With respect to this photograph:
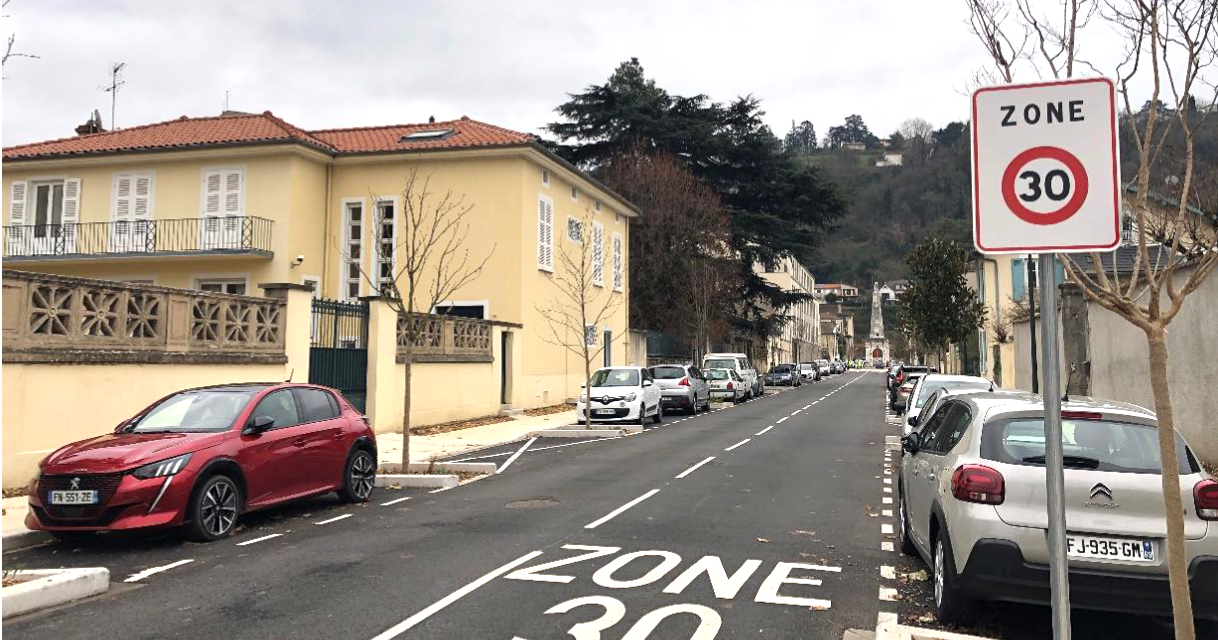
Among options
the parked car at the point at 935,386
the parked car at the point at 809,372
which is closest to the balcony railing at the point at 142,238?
the parked car at the point at 935,386

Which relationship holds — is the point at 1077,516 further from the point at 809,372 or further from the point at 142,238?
the point at 809,372

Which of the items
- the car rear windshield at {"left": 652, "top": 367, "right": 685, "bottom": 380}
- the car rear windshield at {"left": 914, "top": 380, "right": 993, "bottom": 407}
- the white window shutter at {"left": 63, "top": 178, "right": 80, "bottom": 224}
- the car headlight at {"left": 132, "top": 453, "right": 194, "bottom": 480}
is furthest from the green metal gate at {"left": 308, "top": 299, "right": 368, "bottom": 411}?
the white window shutter at {"left": 63, "top": 178, "right": 80, "bottom": 224}

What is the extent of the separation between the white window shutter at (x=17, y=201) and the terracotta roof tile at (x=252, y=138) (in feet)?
3.04

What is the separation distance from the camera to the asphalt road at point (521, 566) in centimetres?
570

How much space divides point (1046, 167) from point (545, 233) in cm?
2608

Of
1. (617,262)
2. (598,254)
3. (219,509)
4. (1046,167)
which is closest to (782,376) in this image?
(617,262)

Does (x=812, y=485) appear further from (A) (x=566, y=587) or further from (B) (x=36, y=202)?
(B) (x=36, y=202)

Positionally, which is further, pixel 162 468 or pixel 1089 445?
pixel 162 468

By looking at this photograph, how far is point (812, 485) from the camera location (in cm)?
1233

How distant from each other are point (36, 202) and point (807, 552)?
29389 millimetres

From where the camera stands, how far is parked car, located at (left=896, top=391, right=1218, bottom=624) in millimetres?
5035

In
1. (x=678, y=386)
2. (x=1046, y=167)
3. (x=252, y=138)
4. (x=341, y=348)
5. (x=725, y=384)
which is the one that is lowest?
(x=725, y=384)

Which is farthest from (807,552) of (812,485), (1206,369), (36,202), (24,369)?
(36,202)

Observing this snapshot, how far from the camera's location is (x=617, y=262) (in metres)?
37.1
